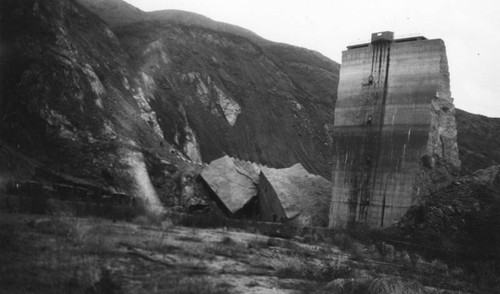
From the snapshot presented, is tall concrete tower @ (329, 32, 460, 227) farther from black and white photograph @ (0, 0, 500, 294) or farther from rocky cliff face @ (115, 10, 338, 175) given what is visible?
rocky cliff face @ (115, 10, 338, 175)

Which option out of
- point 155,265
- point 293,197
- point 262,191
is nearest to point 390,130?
point 293,197

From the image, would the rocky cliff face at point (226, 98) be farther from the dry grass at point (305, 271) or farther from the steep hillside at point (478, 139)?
the dry grass at point (305, 271)

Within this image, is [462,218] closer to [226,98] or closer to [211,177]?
[211,177]

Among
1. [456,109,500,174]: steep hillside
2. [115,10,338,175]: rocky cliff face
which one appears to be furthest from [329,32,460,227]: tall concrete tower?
[456,109,500,174]: steep hillside

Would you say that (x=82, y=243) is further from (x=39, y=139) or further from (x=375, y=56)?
(x=375, y=56)

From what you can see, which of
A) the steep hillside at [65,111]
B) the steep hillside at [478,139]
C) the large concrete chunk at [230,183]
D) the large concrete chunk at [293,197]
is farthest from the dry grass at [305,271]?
the steep hillside at [478,139]

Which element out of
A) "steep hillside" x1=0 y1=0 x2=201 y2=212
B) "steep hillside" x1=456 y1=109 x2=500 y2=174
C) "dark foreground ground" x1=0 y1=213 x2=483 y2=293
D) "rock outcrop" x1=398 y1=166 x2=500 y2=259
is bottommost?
"dark foreground ground" x1=0 y1=213 x2=483 y2=293

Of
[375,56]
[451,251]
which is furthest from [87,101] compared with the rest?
[451,251]
